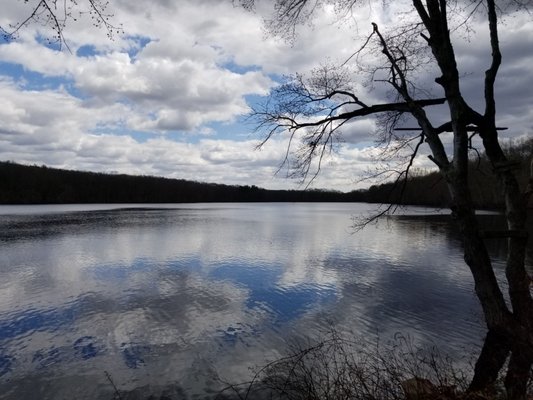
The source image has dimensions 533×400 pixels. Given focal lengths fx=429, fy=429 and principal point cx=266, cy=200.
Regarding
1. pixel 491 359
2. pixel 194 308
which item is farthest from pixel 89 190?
pixel 491 359

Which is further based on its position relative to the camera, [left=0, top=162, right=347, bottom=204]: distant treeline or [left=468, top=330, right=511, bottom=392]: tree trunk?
[left=0, top=162, right=347, bottom=204]: distant treeline

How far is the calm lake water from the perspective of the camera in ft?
29.5

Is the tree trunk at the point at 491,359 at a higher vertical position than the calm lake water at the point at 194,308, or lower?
higher

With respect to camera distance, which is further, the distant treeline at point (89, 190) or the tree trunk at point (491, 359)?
the distant treeline at point (89, 190)

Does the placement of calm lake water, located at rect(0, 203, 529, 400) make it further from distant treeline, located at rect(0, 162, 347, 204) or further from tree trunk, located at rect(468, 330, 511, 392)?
distant treeline, located at rect(0, 162, 347, 204)

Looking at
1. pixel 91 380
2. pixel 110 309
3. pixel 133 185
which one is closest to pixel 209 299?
pixel 110 309

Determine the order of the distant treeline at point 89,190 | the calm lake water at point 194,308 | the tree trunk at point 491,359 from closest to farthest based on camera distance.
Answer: the tree trunk at point 491,359, the calm lake water at point 194,308, the distant treeline at point 89,190

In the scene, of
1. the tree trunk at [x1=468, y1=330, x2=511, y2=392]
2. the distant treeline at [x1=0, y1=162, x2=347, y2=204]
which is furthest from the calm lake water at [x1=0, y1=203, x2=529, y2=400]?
the distant treeline at [x1=0, y1=162, x2=347, y2=204]

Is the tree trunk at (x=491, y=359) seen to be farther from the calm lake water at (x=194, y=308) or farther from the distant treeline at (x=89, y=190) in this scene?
the distant treeline at (x=89, y=190)

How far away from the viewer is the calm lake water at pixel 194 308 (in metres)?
8.98

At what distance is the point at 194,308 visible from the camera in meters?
13.5

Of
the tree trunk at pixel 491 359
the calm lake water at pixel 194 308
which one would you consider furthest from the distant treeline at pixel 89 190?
the tree trunk at pixel 491 359

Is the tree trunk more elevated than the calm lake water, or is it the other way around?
the tree trunk

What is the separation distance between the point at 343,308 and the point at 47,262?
15.1 m
